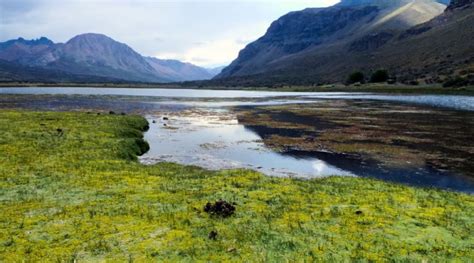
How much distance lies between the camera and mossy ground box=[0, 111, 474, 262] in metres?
13.8

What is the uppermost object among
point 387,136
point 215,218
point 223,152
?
point 215,218

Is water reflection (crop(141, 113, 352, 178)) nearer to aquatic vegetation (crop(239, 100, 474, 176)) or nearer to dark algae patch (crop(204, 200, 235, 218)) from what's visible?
aquatic vegetation (crop(239, 100, 474, 176))

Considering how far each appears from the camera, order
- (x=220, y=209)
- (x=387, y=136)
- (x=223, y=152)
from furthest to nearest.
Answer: (x=387, y=136) < (x=223, y=152) < (x=220, y=209)

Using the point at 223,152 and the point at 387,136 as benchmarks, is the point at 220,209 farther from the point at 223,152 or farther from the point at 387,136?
the point at 387,136

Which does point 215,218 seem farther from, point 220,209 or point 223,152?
point 223,152

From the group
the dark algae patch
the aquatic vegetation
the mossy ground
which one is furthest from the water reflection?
the dark algae patch

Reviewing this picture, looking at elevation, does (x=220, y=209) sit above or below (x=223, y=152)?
above

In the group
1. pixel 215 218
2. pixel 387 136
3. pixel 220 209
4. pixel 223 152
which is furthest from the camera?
pixel 387 136

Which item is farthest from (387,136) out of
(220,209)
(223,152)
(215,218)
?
(215,218)

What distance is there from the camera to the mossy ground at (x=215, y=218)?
1382cm

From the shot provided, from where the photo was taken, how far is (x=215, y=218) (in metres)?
17.0

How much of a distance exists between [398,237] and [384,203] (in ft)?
14.9

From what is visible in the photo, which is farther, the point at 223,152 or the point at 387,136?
the point at 387,136

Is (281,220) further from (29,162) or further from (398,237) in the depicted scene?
(29,162)
